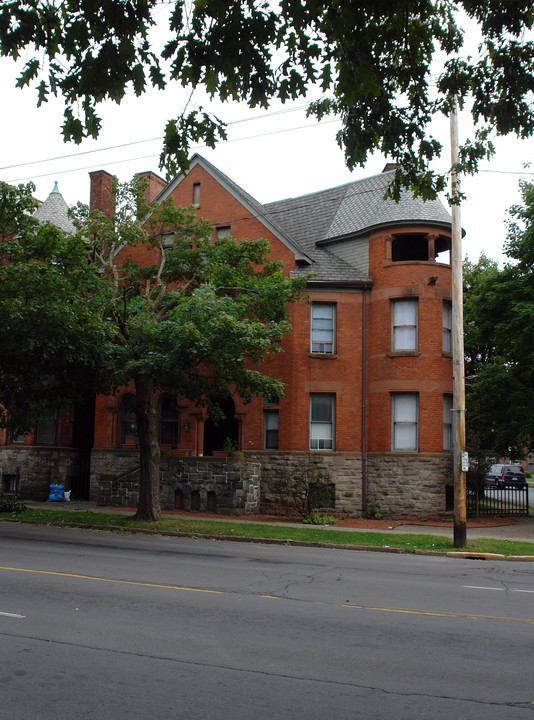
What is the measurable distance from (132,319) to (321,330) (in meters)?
9.09

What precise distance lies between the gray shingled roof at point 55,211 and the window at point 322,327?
13.6 metres

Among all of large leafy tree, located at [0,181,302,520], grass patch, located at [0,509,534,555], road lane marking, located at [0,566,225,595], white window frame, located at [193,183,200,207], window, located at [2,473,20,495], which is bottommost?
grass patch, located at [0,509,534,555]

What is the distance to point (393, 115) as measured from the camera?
7.73 meters

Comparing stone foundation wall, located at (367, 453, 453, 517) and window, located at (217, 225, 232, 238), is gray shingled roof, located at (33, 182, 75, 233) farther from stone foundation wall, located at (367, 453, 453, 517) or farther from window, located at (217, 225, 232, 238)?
stone foundation wall, located at (367, 453, 453, 517)

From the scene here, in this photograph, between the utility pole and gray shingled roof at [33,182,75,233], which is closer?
the utility pole

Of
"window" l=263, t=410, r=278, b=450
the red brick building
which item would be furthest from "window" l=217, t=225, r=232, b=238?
"window" l=263, t=410, r=278, b=450

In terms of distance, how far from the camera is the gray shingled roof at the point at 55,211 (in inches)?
1321

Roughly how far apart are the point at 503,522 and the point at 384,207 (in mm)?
12264

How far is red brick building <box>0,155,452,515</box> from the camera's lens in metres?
25.0

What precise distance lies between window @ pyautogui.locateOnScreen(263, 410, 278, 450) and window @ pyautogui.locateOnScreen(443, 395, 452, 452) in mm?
6179

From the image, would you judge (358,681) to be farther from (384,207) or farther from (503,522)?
(384,207)

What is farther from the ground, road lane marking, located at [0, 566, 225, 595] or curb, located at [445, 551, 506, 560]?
road lane marking, located at [0, 566, 225, 595]

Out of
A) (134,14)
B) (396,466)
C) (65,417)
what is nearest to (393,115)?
(134,14)

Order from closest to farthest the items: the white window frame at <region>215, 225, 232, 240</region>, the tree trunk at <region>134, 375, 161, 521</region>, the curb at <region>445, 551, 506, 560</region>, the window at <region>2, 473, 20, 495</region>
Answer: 1. the curb at <region>445, 551, 506, 560</region>
2. the tree trunk at <region>134, 375, 161, 521</region>
3. the white window frame at <region>215, 225, 232, 240</region>
4. the window at <region>2, 473, 20, 495</region>
